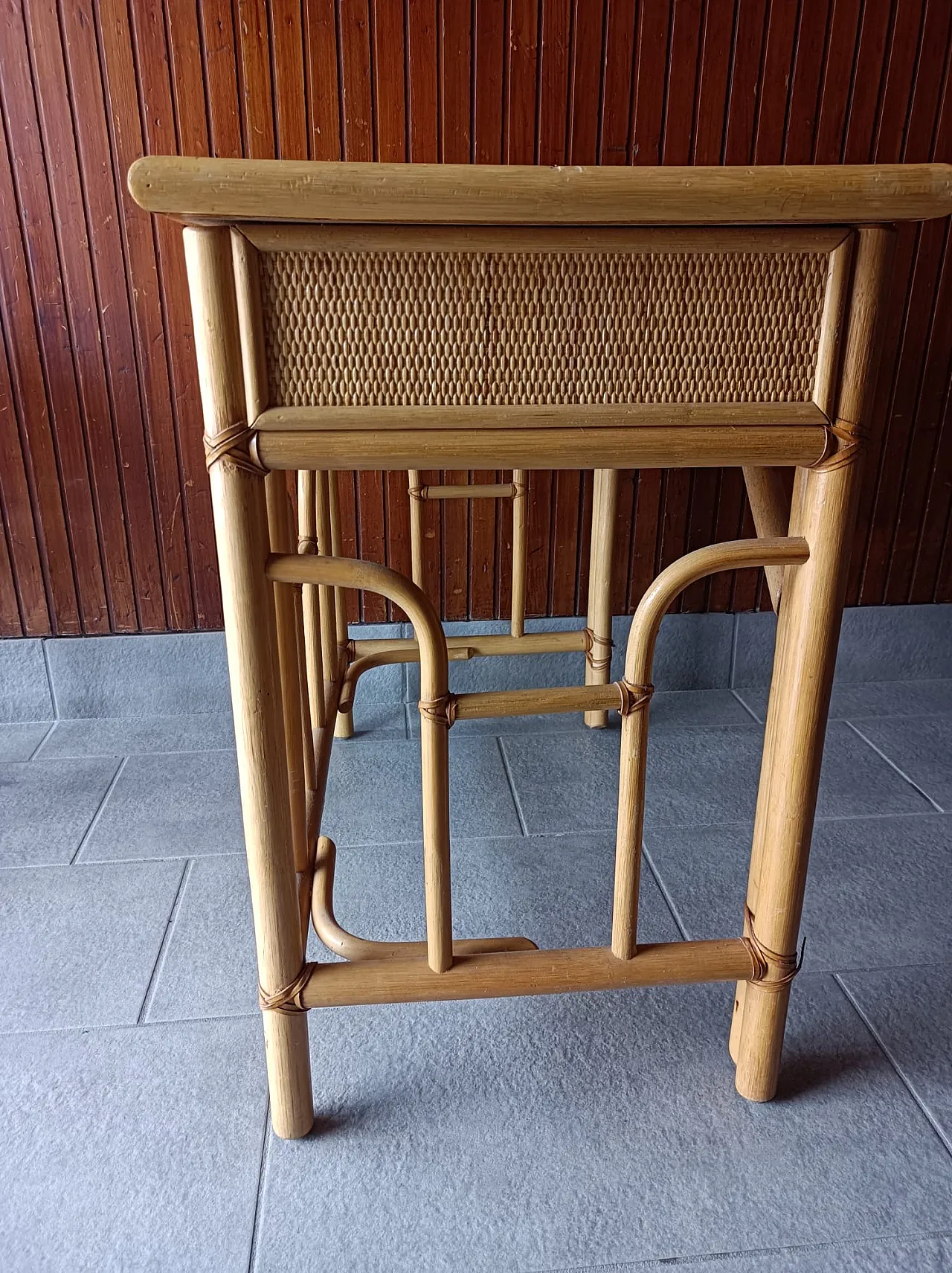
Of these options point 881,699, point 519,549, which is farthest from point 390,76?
point 881,699

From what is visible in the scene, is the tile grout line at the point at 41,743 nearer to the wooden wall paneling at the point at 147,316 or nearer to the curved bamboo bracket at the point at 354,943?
the wooden wall paneling at the point at 147,316

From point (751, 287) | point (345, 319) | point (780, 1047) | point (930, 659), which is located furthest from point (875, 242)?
point (930, 659)

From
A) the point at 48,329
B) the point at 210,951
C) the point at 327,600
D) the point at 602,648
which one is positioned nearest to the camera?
the point at 210,951

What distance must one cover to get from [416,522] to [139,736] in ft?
2.13

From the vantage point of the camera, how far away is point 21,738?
170 centimetres

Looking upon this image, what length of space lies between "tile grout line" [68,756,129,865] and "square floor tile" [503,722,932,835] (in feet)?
2.18

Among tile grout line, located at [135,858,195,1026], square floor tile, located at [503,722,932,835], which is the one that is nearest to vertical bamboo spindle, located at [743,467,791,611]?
square floor tile, located at [503,722,932,835]

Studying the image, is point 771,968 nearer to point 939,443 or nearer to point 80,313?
point 939,443

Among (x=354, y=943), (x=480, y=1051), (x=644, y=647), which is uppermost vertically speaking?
(x=644, y=647)

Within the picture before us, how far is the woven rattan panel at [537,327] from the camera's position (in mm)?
706

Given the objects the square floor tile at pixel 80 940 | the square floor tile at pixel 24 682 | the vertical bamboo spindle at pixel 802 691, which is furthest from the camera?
the square floor tile at pixel 24 682

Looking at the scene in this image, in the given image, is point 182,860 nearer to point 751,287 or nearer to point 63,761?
point 63,761

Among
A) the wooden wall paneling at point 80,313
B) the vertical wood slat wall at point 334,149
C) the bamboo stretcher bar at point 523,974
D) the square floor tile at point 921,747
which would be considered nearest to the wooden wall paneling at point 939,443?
the vertical wood slat wall at point 334,149

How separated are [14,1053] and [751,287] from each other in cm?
107
